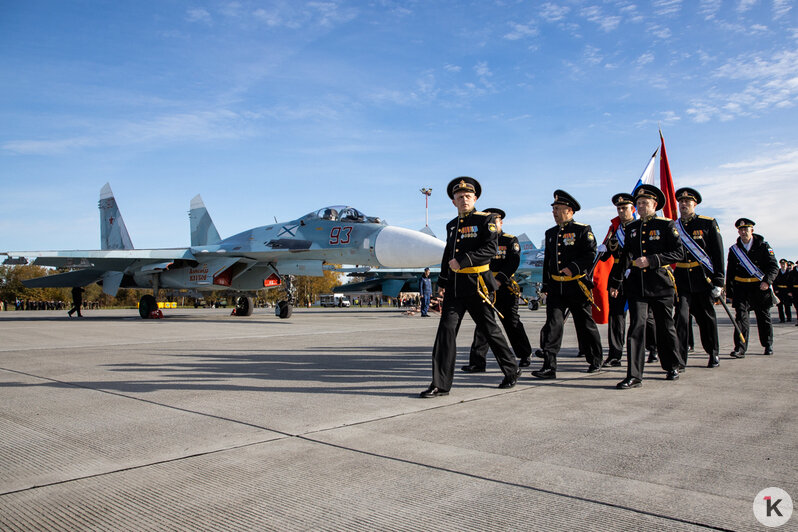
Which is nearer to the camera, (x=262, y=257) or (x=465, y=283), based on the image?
(x=465, y=283)

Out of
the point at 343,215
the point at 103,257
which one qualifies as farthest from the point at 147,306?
the point at 343,215

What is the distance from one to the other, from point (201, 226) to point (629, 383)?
22.3m

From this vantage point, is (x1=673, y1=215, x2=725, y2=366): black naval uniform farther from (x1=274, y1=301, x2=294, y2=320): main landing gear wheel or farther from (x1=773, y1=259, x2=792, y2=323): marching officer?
(x1=274, y1=301, x2=294, y2=320): main landing gear wheel

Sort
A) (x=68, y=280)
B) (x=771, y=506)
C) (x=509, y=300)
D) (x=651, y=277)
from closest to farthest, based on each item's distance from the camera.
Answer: (x=771, y=506) < (x=651, y=277) < (x=509, y=300) < (x=68, y=280)

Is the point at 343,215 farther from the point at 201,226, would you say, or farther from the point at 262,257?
the point at 201,226

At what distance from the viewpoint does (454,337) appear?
188 inches

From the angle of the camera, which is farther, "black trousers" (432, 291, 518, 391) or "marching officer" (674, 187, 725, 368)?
"marching officer" (674, 187, 725, 368)

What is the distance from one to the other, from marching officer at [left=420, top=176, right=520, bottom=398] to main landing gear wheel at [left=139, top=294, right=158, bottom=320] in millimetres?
16850

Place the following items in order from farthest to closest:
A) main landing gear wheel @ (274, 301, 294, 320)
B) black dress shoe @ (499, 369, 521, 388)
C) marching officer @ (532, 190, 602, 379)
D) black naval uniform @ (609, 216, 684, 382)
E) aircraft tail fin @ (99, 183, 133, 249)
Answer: aircraft tail fin @ (99, 183, 133, 249), main landing gear wheel @ (274, 301, 294, 320), marching officer @ (532, 190, 602, 379), black naval uniform @ (609, 216, 684, 382), black dress shoe @ (499, 369, 521, 388)

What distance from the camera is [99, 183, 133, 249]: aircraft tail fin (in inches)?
941

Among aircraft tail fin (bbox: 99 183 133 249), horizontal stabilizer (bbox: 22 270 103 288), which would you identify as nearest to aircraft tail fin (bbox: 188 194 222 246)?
aircraft tail fin (bbox: 99 183 133 249)

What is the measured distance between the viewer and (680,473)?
265 cm

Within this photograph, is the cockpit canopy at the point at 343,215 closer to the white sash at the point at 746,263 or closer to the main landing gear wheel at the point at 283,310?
the main landing gear wheel at the point at 283,310

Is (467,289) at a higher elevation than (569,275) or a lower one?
lower
